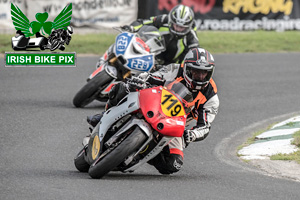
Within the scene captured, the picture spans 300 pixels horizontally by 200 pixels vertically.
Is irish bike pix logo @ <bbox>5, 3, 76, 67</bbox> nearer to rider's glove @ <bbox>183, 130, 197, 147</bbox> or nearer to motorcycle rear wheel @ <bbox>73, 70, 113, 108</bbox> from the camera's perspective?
motorcycle rear wheel @ <bbox>73, 70, 113, 108</bbox>

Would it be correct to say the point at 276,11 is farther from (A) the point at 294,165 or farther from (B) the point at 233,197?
(B) the point at 233,197

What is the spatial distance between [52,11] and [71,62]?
356cm

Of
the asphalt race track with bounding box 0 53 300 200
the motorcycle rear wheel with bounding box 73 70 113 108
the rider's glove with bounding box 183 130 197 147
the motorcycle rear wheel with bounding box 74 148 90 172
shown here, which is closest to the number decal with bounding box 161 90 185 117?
the rider's glove with bounding box 183 130 197 147

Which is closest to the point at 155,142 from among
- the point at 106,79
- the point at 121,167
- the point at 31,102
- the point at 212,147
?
the point at 121,167

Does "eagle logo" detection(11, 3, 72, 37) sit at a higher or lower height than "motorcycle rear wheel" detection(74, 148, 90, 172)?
lower

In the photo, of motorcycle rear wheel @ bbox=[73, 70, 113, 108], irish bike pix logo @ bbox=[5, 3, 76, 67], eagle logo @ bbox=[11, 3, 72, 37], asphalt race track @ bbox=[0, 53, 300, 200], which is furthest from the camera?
eagle logo @ bbox=[11, 3, 72, 37]

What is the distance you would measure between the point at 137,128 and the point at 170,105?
42 centimetres

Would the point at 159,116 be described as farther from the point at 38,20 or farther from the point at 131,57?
the point at 38,20

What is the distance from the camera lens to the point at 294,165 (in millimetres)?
9188

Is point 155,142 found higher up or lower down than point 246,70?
higher up

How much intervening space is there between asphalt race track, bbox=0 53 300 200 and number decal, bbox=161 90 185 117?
2.32 ft

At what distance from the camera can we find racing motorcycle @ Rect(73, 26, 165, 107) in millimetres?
12805

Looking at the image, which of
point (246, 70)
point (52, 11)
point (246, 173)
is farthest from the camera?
point (52, 11)

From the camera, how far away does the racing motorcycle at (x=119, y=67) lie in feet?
42.0
